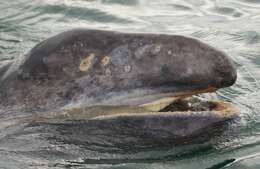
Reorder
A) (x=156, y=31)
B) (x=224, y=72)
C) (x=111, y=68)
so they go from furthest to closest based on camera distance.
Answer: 1. (x=156, y=31)
2. (x=111, y=68)
3. (x=224, y=72)

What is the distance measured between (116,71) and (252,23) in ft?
18.3

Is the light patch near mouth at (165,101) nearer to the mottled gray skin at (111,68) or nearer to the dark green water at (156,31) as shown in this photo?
the mottled gray skin at (111,68)

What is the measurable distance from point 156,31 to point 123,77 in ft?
13.9

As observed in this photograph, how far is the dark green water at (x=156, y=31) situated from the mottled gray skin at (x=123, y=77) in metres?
0.15

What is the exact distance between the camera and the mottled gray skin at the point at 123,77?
434 cm

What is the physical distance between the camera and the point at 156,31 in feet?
28.6

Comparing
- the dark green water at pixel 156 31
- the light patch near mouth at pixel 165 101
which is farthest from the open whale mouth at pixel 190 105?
the dark green water at pixel 156 31

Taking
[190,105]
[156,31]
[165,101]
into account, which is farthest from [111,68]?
[156,31]

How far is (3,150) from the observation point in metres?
4.48

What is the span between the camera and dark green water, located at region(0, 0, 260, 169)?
441 cm

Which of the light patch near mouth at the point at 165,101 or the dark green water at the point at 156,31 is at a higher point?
the light patch near mouth at the point at 165,101

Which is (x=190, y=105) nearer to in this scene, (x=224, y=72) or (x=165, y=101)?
(x=165, y=101)

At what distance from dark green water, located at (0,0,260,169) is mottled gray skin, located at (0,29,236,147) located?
154 millimetres

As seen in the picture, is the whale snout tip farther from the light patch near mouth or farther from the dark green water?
the dark green water
